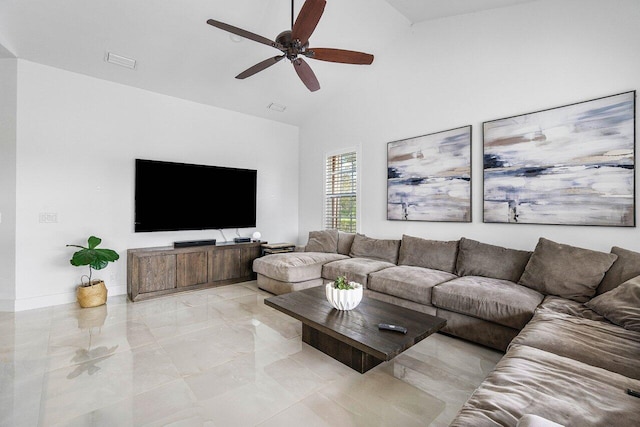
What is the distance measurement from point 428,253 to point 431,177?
1.06m

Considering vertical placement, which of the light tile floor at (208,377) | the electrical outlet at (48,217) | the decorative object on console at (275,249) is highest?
the electrical outlet at (48,217)

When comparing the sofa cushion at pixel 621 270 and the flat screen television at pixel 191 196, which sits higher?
the flat screen television at pixel 191 196

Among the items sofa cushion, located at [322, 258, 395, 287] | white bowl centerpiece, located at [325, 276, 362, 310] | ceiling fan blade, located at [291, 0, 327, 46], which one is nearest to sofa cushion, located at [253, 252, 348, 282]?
sofa cushion, located at [322, 258, 395, 287]

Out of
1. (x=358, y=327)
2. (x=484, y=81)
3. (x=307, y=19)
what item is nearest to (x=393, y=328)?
(x=358, y=327)

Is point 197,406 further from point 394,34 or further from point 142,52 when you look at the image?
point 394,34

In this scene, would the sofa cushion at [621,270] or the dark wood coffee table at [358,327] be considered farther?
the sofa cushion at [621,270]

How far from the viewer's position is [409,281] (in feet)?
9.92

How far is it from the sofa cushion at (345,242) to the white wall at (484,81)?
0.28m

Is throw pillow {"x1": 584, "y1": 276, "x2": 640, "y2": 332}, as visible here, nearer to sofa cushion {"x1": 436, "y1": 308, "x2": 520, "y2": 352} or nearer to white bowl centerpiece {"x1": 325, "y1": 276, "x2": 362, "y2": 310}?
sofa cushion {"x1": 436, "y1": 308, "x2": 520, "y2": 352}

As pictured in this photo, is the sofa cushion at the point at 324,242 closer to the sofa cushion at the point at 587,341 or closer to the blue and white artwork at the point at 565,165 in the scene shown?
the blue and white artwork at the point at 565,165

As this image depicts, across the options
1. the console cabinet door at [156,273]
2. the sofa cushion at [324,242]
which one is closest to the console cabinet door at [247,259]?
the sofa cushion at [324,242]

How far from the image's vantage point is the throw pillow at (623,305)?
6.02 feet

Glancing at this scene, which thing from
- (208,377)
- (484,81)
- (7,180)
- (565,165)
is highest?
(484,81)

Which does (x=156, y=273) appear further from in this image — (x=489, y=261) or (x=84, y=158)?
(x=489, y=261)
